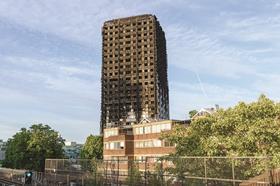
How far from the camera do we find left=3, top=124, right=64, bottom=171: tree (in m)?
83.0

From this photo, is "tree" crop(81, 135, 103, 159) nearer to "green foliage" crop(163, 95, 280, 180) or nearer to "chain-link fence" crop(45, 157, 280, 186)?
"chain-link fence" crop(45, 157, 280, 186)

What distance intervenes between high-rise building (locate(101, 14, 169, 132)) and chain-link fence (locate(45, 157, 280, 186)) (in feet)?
423

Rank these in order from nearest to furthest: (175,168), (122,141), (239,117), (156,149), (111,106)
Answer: (175,168) → (239,117) → (156,149) → (122,141) → (111,106)

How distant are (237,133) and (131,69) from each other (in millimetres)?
145636

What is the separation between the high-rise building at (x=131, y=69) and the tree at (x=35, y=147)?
8020 cm

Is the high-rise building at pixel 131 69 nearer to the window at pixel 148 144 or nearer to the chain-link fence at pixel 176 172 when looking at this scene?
the window at pixel 148 144

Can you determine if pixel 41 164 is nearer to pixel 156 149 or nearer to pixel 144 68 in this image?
pixel 156 149

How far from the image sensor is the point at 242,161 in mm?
21594

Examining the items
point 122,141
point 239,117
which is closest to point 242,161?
point 239,117

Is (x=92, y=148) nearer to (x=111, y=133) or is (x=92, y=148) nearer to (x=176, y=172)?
(x=111, y=133)

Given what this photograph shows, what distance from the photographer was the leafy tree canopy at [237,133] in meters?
28.9

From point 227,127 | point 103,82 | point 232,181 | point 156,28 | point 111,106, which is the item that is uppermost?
point 156,28

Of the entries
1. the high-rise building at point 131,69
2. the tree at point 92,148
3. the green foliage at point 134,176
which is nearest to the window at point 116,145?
the tree at point 92,148

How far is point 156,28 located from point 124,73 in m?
23.4
